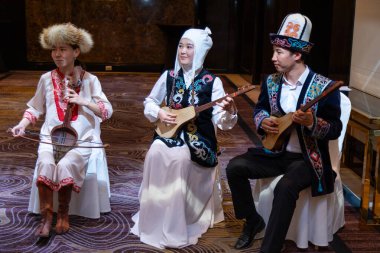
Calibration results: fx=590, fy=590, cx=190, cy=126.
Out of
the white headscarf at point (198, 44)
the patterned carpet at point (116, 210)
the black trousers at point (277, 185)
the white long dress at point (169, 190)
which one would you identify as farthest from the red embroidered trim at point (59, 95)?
the black trousers at point (277, 185)

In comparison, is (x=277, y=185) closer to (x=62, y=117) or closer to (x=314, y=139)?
(x=314, y=139)

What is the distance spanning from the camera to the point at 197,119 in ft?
12.0

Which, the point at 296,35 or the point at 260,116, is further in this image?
the point at 260,116

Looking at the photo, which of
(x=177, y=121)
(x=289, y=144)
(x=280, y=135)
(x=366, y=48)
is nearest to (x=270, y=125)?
(x=280, y=135)

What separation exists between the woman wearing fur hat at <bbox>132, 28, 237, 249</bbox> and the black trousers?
0.27 metres

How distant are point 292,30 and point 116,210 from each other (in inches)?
69.3

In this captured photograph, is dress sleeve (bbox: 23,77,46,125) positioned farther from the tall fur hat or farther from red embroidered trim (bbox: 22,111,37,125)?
the tall fur hat

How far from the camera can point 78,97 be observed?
12.0 ft

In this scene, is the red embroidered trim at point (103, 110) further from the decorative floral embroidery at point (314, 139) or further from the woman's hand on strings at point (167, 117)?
the decorative floral embroidery at point (314, 139)

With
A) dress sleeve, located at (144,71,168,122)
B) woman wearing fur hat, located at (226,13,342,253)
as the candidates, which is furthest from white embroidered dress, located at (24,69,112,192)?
woman wearing fur hat, located at (226,13,342,253)

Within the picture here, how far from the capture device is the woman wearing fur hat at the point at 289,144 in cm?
319

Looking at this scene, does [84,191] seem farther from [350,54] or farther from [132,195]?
[350,54]

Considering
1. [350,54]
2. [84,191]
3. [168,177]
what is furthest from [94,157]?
[350,54]

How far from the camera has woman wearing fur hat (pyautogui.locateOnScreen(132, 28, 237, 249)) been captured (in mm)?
3518
